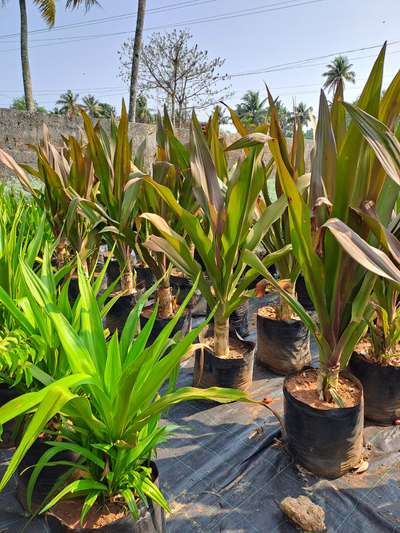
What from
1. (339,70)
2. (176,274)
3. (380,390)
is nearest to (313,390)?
(380,390)

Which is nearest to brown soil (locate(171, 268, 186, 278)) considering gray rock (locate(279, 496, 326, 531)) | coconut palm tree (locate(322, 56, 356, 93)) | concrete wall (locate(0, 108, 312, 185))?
gray rock (locate(279, 496, 326, 531))

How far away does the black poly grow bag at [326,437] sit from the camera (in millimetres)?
1109

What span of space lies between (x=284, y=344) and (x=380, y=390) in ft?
1.48

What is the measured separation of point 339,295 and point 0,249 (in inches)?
40.9

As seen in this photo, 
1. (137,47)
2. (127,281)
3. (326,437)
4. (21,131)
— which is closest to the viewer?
(326,437)

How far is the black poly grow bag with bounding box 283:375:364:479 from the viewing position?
111cm

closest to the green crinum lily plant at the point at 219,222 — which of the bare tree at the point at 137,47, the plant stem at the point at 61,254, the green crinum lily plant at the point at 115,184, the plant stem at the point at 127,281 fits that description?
the green crinum lily plant at the point at 115,184

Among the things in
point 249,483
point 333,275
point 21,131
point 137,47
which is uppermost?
point 137,47

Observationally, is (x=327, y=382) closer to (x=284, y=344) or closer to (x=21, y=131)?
(x=284, y=344)

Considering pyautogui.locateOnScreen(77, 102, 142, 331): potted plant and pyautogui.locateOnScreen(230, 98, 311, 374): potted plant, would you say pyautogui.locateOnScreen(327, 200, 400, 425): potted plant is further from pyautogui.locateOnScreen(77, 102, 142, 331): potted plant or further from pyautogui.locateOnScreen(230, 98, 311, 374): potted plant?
pyautogui.locateOnScreen(77, 102, 142, 331): potted plant

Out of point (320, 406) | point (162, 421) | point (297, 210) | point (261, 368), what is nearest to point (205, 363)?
point (162, 421)

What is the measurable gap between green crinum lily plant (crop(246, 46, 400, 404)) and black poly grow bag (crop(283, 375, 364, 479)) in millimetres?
65

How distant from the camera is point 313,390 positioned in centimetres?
123

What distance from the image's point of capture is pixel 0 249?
121 centimetres
